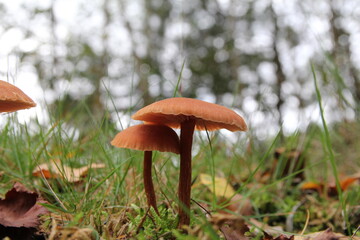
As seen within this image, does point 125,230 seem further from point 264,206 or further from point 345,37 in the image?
point 345,37

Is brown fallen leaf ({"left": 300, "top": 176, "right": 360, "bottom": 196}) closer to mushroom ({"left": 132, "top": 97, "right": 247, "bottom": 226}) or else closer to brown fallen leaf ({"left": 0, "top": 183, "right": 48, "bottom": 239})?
mushroom ({"left": 132, "top": 97, "right": 247, "bottom": 226})

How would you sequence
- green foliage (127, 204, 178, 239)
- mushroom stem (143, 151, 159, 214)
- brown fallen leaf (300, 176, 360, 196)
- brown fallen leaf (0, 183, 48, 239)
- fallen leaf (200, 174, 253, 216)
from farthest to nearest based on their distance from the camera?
1. brown fallen leaf (300, 176, 360, 196)
2. fallen leaf (200, 174, 253, 216)
3. mushroom stem (143, 151, 159, 214)
4. green foliage (127, 204, 178, 239)
5. brown fallen leaf (0, 183, 48, 239)

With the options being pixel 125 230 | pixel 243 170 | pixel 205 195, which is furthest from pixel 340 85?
pixel 243 170

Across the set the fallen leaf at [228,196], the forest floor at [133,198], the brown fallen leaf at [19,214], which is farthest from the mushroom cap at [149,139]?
the fallen leaf at [228,196]

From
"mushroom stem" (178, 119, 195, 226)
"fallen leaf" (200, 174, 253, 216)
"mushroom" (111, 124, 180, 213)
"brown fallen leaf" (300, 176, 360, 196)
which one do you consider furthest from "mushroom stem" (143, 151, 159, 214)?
"brown fallen leaf" (300, 176, 360, 196)

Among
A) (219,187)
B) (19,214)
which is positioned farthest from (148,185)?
(219,187)

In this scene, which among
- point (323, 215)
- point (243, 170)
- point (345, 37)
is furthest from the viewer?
point (345, 37)

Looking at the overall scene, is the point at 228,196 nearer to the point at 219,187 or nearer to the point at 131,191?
the point at 219,187
